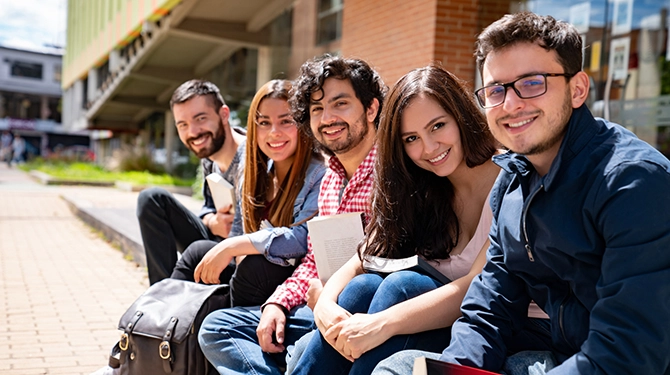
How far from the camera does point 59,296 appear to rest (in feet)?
17.0

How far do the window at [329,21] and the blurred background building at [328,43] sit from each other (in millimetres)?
21

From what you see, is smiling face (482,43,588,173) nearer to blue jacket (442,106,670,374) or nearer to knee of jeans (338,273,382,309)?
blue jacket (442,106,670,374)

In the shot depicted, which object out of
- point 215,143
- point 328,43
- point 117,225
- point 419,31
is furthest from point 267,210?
point 328,43

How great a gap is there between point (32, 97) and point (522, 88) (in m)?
67.0

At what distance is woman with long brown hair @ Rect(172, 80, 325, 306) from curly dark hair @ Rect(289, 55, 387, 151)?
272mm

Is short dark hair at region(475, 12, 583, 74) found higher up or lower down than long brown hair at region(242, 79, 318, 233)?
higher up

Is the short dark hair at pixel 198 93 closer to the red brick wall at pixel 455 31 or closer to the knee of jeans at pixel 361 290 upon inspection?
the knee of jeans at pixel 361 290

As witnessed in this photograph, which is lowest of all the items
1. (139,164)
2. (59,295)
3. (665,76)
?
(59,295)

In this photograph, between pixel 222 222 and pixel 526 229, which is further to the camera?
pixel 222 222

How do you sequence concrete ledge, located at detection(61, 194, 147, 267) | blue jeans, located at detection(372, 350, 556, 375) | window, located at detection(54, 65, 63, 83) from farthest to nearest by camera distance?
window, located at detection(54, 65, 63, 83) < concrete ledge, located at detection(61, 194, 147, 267) < blue jeans, located at detection(372, 350, 556, 375)

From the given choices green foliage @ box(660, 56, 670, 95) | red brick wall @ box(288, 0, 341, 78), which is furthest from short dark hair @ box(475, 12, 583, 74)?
red brick wall @ box(288, 0, 341, 78)

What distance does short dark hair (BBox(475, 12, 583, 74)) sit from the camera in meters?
1.58

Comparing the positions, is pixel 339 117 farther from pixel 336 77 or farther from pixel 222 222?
pixel 222 222

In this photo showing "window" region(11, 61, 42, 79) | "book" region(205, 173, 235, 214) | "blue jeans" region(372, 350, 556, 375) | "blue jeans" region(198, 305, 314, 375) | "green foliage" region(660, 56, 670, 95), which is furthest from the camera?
"window" region(11, 61, 42, 79)
